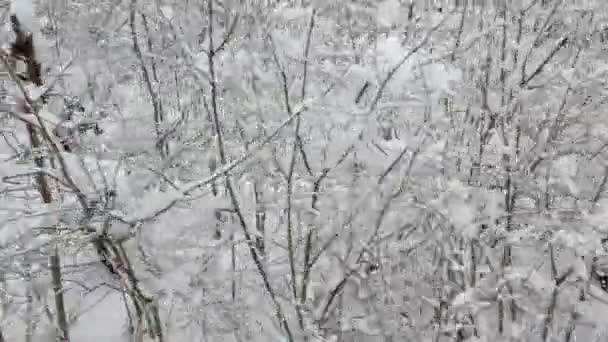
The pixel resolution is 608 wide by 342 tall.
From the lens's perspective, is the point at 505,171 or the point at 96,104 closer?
the point at 505,171

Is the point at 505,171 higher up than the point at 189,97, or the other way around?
the point at 189,97

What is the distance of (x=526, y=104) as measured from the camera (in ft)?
7.71

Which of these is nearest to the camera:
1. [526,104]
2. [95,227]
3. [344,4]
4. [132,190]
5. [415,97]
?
[95,227]

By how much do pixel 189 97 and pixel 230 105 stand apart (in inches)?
23.2

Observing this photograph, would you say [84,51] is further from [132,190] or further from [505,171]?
[505,171]

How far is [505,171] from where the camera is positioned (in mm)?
2299

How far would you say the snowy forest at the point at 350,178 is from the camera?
1.88m

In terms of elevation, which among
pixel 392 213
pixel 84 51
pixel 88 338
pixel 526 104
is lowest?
pixel 88 338

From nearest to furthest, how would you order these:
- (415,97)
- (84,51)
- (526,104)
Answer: (415,97) < (526,104) < (84,51)

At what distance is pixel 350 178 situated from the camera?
2.16m

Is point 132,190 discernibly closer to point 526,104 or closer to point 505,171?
point 505,171

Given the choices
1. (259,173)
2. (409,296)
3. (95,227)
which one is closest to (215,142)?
(259,173)

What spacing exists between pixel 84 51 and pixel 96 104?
392mm

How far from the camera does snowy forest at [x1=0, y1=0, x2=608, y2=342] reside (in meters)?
1.88
